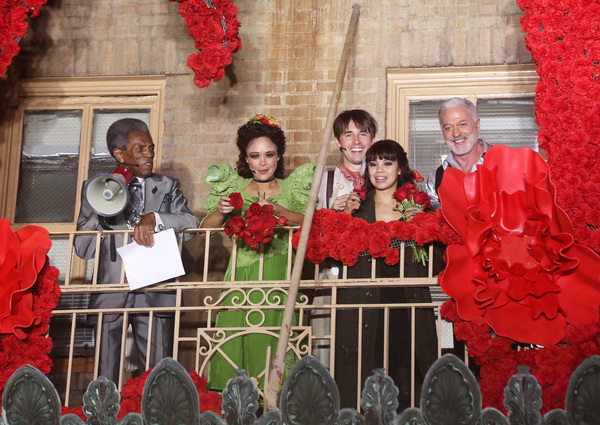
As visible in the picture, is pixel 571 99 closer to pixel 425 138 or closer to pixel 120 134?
pixel 425 138

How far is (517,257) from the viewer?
12.3 feet

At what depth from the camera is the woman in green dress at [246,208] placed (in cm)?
447

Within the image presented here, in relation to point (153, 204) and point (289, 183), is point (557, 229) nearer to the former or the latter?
point (289, 183)

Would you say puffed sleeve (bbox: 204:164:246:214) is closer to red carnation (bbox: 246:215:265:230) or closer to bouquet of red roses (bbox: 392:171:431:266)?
red carnation (bbox: 246:215:265:230)

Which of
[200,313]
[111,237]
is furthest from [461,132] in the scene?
[200,313]

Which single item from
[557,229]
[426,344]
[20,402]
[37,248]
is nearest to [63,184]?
[37,248]

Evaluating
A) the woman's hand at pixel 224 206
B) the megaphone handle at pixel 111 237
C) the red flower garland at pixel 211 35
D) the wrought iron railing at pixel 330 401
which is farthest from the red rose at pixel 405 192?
the wrought iron railing at pixel 330 401

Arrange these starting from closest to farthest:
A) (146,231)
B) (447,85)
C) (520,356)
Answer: (520,356)
(146,231)
(447,85)

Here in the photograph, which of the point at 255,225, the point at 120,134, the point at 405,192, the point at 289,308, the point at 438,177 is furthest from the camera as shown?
the point at 120,134

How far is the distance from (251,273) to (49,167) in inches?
106

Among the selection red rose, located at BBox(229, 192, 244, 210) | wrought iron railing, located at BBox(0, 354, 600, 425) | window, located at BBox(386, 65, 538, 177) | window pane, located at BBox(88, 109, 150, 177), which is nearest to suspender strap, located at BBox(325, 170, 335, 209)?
red rose, located at BBox(229, 192, 244, 210)

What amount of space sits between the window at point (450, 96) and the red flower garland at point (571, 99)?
173cm

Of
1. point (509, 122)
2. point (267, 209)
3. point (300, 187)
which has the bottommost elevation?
point (267, 209)

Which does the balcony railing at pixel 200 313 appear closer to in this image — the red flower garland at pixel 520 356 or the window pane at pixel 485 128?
the red flower garland at pixel 520 356
